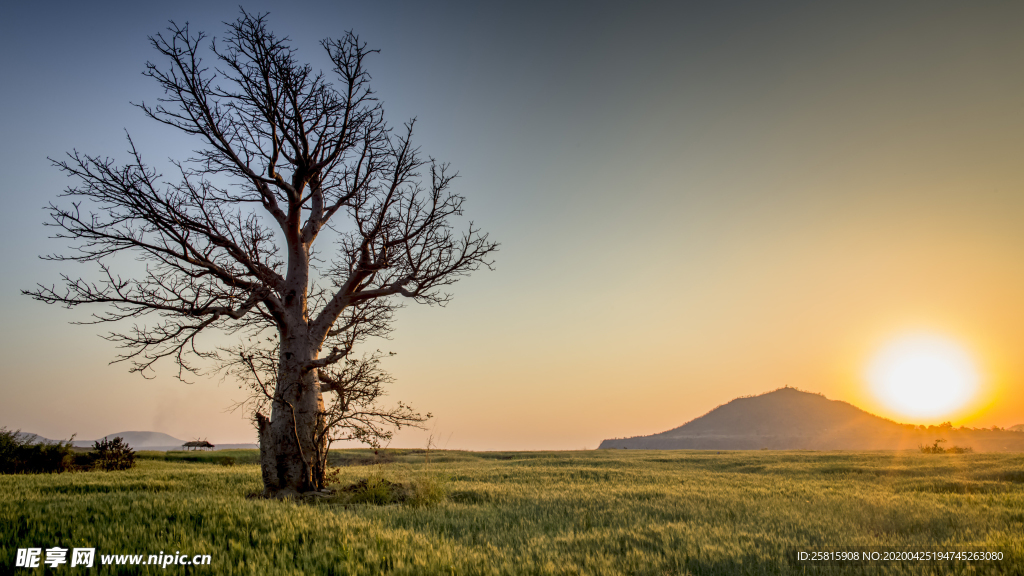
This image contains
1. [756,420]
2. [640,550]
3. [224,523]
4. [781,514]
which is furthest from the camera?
[756,420]

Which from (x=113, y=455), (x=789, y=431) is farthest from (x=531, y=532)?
(x=789, y=431)

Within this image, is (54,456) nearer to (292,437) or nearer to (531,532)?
(292,437)

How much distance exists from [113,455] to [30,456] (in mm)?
2999

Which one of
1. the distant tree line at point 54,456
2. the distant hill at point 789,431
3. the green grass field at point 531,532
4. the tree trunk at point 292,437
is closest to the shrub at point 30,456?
the distant tree line at point 54,456

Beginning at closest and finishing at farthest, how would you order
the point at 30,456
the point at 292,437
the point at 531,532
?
the point at 531,532, the point at 292,437, the point at 30,456

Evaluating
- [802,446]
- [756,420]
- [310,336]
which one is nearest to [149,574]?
[310,336]

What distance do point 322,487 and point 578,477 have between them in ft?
34.0

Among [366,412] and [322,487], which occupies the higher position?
[366,412]

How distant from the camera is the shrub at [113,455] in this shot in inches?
903

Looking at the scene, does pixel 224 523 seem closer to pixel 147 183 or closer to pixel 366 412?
pixel 366 412

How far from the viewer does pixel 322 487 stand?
11023 mm

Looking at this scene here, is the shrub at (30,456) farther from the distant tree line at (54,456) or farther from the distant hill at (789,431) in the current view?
the distant hill at (789,431)

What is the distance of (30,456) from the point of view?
21641 mm

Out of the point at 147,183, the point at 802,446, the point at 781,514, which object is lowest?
the point at 802,446
